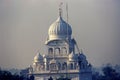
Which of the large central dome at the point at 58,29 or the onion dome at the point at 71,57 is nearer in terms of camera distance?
the onion dome at the point at 71,57

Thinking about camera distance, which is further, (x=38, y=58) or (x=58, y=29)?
(x=58, y=29)

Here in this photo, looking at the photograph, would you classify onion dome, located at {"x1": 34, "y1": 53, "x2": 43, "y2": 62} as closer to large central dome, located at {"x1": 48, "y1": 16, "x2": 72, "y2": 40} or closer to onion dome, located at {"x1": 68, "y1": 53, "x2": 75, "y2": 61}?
large central dome, located at {"x1": 48, "y1": 16, "x2": 72, "y2": 40}

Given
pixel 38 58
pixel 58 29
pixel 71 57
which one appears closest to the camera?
pixel 71 57

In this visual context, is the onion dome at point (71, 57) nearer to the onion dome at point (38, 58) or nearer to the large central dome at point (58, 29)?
the large central dome at point (58, 29)

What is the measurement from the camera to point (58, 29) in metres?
75.6

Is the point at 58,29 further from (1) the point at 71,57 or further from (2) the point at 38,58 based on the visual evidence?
(2) the point at 38,58

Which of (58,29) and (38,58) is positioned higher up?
(58,29)

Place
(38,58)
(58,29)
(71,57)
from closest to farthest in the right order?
(71,57) → (38,58) → (58,29)

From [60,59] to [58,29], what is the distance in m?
2.15

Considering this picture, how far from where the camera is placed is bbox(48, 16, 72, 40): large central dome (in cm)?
7556

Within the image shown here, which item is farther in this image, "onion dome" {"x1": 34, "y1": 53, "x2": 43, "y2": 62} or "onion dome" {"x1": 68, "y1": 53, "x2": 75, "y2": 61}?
"onion dome" {"x1": 34, "y1": 53, "x2": 43, "y2": 62}

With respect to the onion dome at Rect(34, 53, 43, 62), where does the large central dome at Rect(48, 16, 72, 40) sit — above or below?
above

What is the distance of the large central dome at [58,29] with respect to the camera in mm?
75562

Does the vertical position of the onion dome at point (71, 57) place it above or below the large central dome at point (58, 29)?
below
